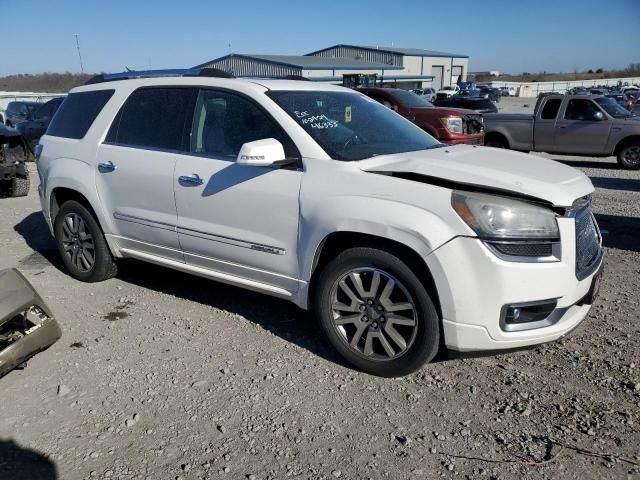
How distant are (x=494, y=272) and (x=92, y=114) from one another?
3720 millimetres

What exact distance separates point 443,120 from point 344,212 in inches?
323

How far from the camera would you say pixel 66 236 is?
16.4 ft

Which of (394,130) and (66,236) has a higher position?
(394,130)

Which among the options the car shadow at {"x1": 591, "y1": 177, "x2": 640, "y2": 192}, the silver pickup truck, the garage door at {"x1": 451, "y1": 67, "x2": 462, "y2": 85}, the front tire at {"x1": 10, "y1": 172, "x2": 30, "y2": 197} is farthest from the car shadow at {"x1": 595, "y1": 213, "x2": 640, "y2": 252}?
the garage door at {"x1": 451, "y1": 67, "x2": 462, "y2": 85}

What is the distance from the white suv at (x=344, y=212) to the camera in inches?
113

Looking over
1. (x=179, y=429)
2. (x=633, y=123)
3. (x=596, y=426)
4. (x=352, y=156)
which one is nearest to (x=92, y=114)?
(x=352, y=156)

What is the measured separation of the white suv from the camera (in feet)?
9.41

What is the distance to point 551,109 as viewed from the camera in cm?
1265

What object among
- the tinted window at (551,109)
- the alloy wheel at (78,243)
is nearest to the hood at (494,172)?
the alloy wheel at (78,243)

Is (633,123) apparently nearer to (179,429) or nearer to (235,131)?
(235,131)

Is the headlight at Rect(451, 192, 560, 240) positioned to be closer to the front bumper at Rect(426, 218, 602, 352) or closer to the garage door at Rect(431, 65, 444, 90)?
the front bumper at Rect(426, 218, 602, 352)

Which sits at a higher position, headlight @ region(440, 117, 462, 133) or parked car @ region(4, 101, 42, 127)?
headlight @ region(440, 117, 462, 133)

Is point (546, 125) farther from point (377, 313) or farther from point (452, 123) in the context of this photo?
point (377, 313)

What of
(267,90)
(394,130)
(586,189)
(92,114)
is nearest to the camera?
(586,189)
